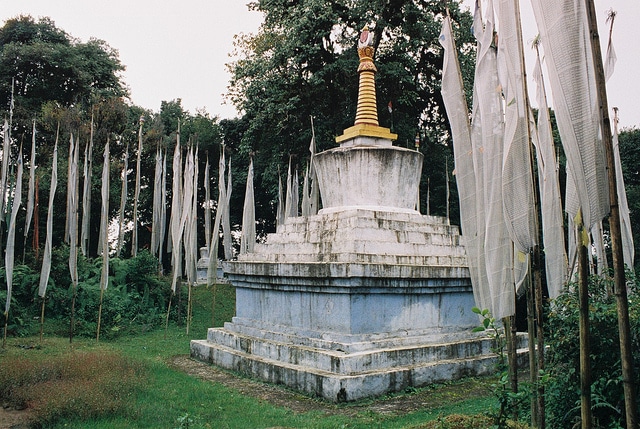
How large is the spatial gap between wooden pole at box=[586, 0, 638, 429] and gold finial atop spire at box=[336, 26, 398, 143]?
8.67m

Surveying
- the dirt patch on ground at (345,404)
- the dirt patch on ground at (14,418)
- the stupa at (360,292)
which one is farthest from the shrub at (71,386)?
the stupa at (360,292)

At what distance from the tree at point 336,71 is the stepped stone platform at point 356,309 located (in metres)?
12.3

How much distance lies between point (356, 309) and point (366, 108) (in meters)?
5.07

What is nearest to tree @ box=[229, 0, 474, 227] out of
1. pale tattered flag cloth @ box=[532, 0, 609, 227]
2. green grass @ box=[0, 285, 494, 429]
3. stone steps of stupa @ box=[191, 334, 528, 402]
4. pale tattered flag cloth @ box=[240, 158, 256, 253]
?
pale tattered flag cloth @ box=[240, 158, 256, 253]

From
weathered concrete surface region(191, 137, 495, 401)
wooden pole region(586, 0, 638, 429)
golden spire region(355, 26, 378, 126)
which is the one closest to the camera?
wooden pole region(586, 0, 638, 429)

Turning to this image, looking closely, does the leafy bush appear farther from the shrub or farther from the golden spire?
the golden spire

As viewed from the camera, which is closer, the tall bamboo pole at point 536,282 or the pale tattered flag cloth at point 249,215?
the tall bamboo pole at point 536,282

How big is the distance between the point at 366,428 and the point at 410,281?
3.83m

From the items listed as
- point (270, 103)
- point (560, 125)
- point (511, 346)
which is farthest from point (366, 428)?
point (270, 103)

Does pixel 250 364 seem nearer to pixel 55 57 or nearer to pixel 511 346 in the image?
pixel 511 346

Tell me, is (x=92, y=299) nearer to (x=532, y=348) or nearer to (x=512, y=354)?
(x=512, y=354)

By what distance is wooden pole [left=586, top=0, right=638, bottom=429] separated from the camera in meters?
3.48

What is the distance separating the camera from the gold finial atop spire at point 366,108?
12305 mm

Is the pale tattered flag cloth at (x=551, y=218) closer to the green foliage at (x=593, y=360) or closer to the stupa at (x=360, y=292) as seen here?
the green foliage at (x=593, y=360)
